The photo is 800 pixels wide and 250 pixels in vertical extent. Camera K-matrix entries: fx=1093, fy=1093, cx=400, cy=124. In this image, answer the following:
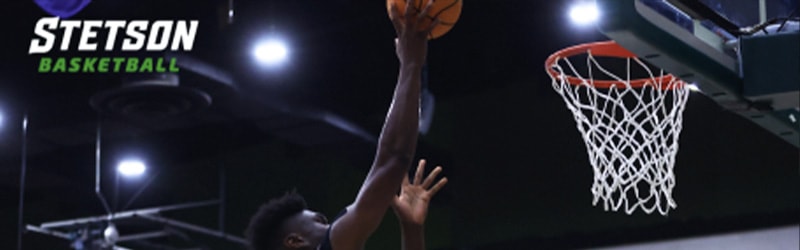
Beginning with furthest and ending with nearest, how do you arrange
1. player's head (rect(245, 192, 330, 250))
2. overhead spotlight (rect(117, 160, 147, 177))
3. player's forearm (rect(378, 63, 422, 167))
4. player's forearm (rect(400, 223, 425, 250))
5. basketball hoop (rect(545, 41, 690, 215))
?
overhead spotlight (rect(117, 160, 147, 177)) < basketball hoop (rect(545, 41, 690, 215)) < player's forearm (rect(400, 223, 425, 250)) < player's head (rect(245, 192, 330, 250)) < player's forearm (rect(378, 63, 422, 167))

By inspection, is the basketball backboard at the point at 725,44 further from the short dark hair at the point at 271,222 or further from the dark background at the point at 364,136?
the dark background at the point at 364,136

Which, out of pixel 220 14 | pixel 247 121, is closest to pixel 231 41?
pixel 220 14

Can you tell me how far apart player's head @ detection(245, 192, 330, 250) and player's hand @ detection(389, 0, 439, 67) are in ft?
1.60

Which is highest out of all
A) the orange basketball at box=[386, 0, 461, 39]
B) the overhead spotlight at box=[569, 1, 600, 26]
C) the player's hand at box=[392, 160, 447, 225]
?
the overhead spotlight at box=[569, 1, 600, 26]

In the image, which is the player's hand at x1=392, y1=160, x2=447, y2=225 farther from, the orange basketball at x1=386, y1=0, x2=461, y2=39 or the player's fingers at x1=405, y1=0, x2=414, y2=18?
the player's fingers at x1=405, y1=0, x2=414, y2=18

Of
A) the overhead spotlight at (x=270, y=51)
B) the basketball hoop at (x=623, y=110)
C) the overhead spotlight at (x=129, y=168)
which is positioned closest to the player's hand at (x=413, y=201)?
the basketball hoop at (x=623, y=110)

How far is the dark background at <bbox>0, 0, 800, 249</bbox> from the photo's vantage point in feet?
26.8

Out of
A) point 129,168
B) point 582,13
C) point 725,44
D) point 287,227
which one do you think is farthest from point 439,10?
point 129,168

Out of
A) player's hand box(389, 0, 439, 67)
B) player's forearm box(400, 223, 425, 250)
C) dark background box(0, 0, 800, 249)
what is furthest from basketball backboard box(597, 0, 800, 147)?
dark background box(0, 0, 800, 249)

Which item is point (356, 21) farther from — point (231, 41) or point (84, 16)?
point (84, 16)

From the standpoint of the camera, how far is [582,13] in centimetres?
796

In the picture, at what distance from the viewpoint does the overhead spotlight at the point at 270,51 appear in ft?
27.8

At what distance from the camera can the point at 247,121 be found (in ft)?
32.2

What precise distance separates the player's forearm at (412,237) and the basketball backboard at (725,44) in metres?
0.84
